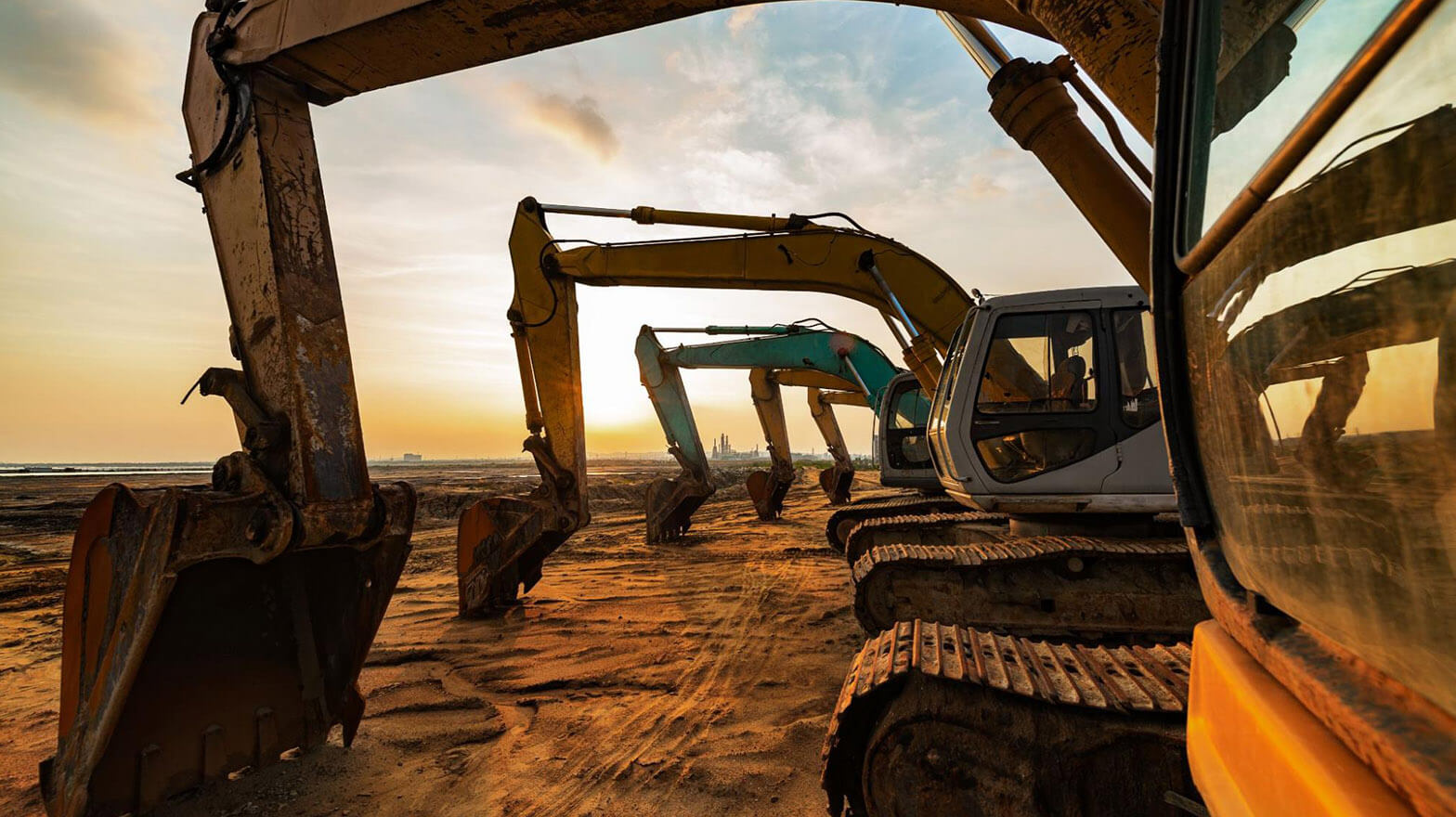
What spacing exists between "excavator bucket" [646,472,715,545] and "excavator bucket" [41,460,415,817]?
7498 millimetres

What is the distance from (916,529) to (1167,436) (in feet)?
13.8

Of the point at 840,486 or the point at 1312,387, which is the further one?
the point at 840,486

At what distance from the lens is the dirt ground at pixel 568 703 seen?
271 cm

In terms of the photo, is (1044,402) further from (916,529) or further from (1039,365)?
(916,529)

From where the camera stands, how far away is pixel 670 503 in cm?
1052

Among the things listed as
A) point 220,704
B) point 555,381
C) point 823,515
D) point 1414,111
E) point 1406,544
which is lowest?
point 823,515

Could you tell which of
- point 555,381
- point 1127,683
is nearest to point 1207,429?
point 1127,683

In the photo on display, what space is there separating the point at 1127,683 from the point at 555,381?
5228 millimetres

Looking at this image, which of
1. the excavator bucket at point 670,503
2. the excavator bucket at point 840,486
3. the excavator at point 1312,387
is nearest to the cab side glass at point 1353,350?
the excavator at point 1312,387

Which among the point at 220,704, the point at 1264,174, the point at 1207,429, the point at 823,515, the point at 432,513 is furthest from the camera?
the point at 432,513

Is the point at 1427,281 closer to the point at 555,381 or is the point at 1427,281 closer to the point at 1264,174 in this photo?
the point at 1264,174

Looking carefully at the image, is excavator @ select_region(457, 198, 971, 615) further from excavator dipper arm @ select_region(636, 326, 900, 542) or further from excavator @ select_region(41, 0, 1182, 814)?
excavator dipper arm @ select_region(636, 326, 900, 542)

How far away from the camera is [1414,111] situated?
1.86ft

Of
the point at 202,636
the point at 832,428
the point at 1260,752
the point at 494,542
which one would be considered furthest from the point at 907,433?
the point at 832,428
